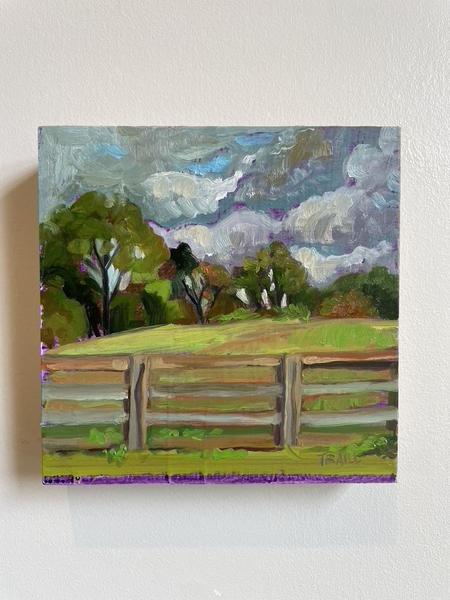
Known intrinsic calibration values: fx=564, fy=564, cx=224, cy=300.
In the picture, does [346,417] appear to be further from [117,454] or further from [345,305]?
[117,454]

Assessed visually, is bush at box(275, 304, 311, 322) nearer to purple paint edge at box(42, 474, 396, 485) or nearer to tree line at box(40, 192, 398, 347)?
tree line at box(40, 192, 398, 347)

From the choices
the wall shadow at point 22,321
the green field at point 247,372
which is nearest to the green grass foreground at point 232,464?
the green field at point 247,372

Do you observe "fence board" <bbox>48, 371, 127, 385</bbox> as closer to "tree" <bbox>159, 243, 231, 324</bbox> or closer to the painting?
the painting

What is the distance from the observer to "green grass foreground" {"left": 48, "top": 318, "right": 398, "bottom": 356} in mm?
717

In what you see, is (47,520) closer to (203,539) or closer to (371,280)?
(203,539)

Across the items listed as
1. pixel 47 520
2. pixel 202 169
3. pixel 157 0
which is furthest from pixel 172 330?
pixel 157 0

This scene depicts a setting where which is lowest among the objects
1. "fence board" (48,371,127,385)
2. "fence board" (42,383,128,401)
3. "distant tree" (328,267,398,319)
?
"fence board" (42,383,128,401)

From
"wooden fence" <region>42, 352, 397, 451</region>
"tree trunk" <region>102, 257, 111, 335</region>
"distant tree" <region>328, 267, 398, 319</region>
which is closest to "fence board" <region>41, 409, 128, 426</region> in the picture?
"wooden fence" <region>42, 352, 397, 451</region>

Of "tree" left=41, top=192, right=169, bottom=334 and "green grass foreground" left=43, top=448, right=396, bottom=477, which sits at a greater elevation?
"tree" left=41, top=192, right=169, bottom=334

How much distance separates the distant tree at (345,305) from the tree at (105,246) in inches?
8.6

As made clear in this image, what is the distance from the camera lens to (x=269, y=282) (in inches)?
28.4

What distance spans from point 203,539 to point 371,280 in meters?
0.43

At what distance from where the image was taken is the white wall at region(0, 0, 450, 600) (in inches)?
30.1

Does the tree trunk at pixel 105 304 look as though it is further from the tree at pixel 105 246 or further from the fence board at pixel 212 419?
the fence board at pixel 212 419
